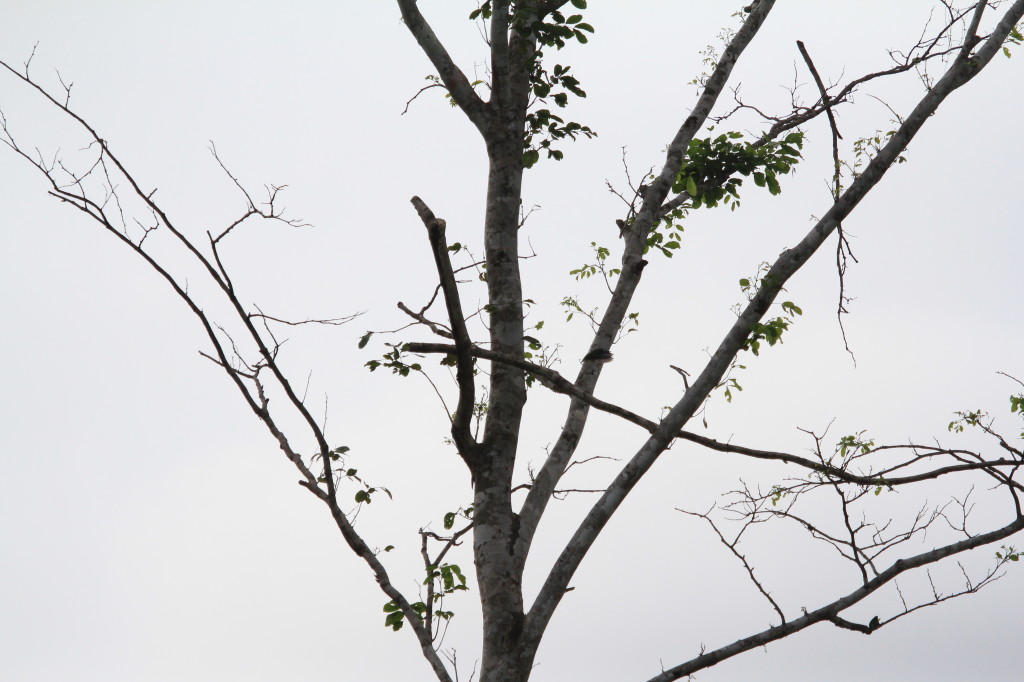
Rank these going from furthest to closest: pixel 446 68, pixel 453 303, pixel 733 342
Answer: pixel 446 68, pixel 733 342, pixel 453 303

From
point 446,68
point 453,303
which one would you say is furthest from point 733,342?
point 446,68

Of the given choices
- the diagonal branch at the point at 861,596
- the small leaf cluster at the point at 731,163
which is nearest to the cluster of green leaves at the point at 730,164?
the small leaf cluster at the point at 731,163

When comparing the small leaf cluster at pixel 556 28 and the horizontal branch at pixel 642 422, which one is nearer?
the horizontal branch at pixel 642 422

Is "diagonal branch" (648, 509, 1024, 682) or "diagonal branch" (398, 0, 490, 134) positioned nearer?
"diagonal branch" (648, 509, 1024, 682)

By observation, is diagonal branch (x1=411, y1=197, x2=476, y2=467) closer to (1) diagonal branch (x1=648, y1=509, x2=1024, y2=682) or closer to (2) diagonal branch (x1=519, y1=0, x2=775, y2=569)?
(2) diagonal branch (x1=519, y1=0, x2=775, y2=569)

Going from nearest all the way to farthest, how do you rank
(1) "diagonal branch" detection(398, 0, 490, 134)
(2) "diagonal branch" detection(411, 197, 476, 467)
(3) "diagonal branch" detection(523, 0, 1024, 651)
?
(2) "diagonal branch" detection(411, 197, 476, 467), (3) "diagonal branch" detection(523, 0, 1024, 651), (1) "diagonal branch" detection(398, 0, 490, 134)

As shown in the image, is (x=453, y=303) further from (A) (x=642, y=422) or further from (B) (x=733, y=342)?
(B) (x=733, y=342)

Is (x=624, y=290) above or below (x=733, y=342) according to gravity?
above

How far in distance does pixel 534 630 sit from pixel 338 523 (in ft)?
4.13

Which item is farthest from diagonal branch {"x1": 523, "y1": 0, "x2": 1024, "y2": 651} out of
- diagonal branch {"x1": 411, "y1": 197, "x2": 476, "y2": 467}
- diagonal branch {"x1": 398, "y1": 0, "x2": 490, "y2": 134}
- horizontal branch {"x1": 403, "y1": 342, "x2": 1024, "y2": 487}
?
diagonal branch {"x1": 398, "y1": 0, "x2": 490, "y2": 134}

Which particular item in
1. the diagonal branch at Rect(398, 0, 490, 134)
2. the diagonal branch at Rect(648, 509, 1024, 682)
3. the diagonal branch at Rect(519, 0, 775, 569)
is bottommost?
the diagonal branch at Rect(648, 509, 1024, 682)

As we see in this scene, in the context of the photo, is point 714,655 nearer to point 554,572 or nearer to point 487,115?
point 554,572

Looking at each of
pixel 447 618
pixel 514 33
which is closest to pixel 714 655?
pixel 447 618

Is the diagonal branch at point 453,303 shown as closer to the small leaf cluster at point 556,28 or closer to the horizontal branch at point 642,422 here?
the horizontal branch at point 642,422
